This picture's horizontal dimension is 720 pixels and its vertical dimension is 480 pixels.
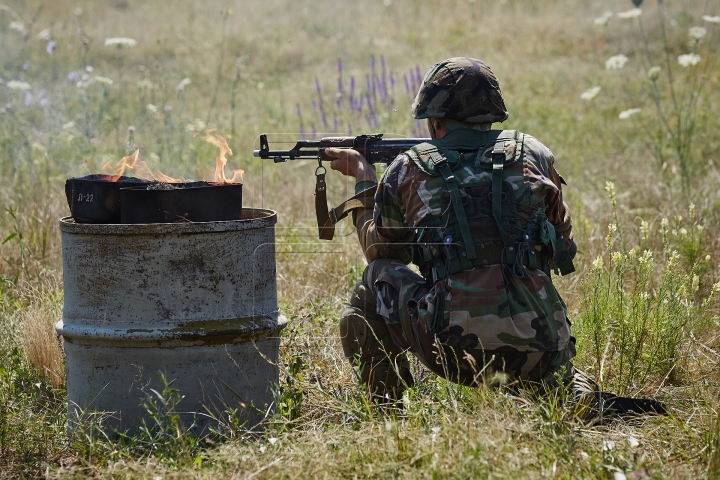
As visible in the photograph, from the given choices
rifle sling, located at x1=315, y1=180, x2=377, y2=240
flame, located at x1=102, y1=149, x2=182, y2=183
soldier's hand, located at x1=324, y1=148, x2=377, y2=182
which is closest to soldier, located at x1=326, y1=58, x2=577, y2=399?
rifle sling, located at x1=315, y1=180, x2=377, y2=240

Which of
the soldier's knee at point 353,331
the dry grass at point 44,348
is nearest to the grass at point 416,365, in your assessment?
the dry grass at point 44,348

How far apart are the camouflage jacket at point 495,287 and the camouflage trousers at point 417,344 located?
0.08 m

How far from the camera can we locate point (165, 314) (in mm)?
3223

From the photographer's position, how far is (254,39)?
1898 cm

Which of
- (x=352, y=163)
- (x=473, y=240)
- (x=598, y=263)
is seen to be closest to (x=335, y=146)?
(x=352, y=163)

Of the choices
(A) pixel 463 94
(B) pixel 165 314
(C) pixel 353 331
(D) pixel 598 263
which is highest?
(A) pixel 463 94

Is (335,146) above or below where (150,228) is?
above

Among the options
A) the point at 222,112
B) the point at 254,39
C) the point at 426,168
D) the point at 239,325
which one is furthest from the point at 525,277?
the point at 254,39

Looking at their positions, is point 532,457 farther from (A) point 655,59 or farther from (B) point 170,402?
(A) point 655,59

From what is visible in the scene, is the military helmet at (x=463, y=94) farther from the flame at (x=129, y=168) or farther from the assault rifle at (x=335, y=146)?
the flame at (x=129, y=168)

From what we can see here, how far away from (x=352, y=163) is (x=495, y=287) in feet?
3.60

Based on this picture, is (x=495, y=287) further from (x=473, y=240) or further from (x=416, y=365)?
(x=416, y=365)

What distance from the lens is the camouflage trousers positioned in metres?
3.13

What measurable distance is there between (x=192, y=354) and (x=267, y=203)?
13.4 ft
